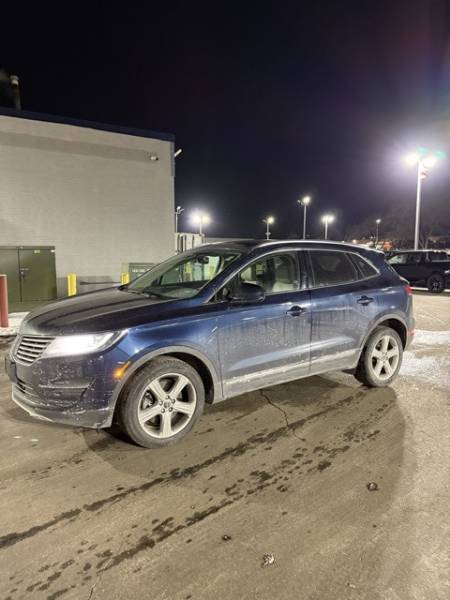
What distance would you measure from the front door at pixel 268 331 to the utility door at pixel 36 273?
7.51 meters

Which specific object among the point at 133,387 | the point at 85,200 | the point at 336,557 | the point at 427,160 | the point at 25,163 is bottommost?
the point at 336,557

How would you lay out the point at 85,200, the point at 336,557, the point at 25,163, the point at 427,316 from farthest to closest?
1. the point at 85,200
2. the point at 25,163
3. the point at 427,316
4. the point at 336,557

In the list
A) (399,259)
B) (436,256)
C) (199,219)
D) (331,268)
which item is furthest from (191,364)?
(199,219)

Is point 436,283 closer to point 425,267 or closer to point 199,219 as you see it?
point 425,267

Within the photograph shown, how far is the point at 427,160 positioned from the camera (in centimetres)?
2116

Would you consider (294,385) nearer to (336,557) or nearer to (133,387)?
Result: (133,387)

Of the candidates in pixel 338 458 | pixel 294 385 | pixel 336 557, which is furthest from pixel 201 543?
pixel 294 385

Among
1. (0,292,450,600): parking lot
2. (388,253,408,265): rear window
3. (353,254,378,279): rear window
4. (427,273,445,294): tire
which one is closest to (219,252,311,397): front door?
(0,292,450,600): parking lot

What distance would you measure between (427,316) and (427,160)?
14668 millimetres

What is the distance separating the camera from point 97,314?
3.31m

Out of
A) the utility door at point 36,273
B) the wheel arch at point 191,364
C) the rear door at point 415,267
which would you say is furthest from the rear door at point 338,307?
the rear door at point 415,267

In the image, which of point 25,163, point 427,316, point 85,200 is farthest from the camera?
point 85,200

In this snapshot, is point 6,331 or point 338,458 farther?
point 6,331

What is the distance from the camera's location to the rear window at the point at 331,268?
4.34 metres
